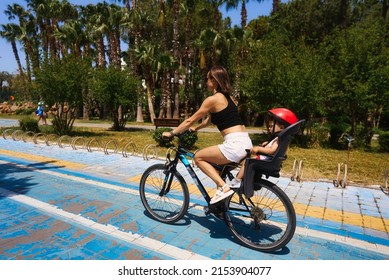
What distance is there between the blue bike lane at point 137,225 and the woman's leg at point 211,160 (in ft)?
2.95

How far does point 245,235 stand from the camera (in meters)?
3.80

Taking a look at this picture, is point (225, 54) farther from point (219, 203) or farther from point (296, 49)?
point (219, 203)

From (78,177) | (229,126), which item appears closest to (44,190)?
(78,177)

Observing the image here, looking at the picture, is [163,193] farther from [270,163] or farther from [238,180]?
[270,163]

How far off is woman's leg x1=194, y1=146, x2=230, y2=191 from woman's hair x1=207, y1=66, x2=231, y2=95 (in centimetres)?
75

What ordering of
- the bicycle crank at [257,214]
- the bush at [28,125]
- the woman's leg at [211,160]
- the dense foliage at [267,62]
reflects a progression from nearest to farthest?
1. the woman's leg at [211,160]
2. the bicycle crank at [257,214]
3. the dense foliage at [267,62]
4. the bush at [28,125]

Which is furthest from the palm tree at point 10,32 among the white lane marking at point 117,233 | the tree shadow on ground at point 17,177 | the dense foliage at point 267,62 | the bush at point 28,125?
the white lane marking at point 117,233

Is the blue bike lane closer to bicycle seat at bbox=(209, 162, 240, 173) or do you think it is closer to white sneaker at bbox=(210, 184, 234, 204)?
white sneaker at bbox=(210, 184, 234, 204)

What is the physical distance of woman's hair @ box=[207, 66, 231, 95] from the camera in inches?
134

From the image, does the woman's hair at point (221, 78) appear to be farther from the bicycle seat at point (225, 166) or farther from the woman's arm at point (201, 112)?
the bicycle seat at point (225, 166)

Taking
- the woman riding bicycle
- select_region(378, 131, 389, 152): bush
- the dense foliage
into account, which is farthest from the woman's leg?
select_region(378, 131, 389, 152): bush

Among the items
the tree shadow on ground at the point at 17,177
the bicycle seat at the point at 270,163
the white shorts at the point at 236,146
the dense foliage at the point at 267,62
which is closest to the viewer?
the bicycle seat at the point at 270,163

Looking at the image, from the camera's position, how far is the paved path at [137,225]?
11.1ft
